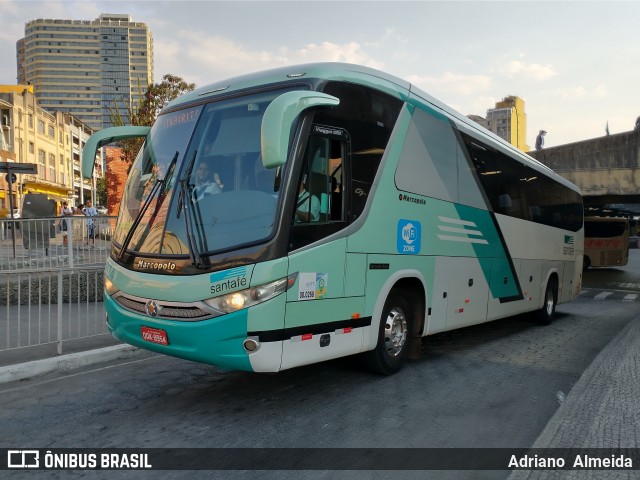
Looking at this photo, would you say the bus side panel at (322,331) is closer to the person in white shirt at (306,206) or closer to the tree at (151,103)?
the person in white shirt at (306,206)

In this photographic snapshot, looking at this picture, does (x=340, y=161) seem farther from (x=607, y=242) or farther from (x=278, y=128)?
(x=607, y=242)

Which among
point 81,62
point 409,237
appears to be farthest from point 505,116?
point 81,62

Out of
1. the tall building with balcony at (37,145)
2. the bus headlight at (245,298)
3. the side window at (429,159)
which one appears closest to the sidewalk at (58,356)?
the bus headlight at (245,298)

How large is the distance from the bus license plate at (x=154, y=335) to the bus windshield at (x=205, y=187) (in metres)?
0.70

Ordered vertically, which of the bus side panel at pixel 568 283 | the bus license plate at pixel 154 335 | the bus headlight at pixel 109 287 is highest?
the bus headlight at pixel 109 287

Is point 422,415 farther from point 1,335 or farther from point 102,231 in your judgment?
point 1,335

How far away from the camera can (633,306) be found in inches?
570

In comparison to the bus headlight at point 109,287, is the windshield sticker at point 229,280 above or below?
above

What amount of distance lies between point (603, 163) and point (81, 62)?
210m

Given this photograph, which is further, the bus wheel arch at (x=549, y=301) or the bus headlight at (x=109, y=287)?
the bus wheel arch at (x=549, y=301)

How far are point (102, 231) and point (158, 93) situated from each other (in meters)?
16.4

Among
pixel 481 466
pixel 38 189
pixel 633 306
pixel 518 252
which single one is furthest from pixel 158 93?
pixel 38 189

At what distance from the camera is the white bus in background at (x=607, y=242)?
99.0 feet

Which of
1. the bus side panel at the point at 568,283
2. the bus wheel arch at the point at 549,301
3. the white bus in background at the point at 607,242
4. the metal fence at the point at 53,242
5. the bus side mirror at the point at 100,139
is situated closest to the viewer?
the bus side mirror at the point at 100,139
